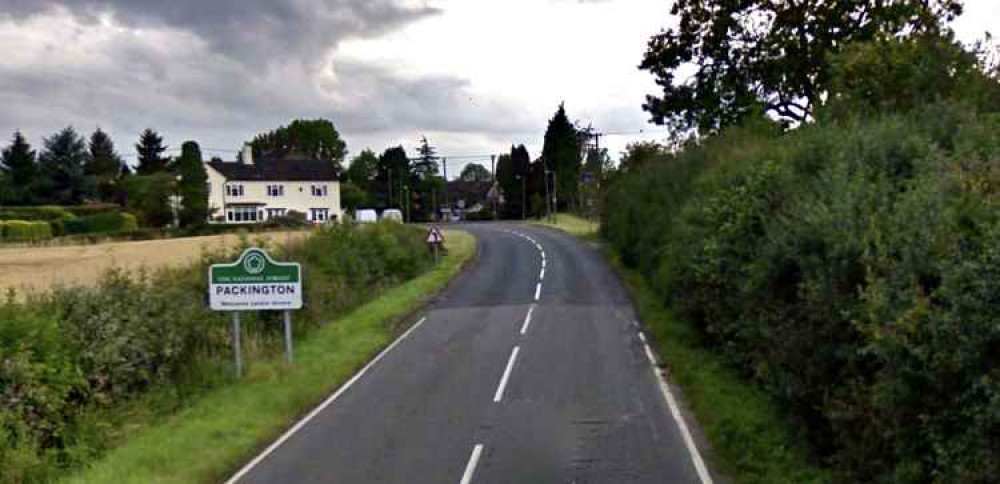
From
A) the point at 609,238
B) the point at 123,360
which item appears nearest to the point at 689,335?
the point at 123,360

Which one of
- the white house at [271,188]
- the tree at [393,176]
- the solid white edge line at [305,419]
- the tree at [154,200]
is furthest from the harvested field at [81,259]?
the tree at [393,176]

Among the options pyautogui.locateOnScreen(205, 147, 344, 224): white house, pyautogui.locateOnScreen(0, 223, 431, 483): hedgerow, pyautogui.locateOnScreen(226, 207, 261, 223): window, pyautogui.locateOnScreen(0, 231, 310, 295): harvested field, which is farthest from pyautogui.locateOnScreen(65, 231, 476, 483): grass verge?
pyautogui.locateOnScreen(205, 147, 344, 224): white house

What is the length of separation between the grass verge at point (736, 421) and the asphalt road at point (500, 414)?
480 millimetres

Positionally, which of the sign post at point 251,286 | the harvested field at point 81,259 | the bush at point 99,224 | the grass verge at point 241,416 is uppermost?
the bush at point 99,224

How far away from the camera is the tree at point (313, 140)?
459 feet

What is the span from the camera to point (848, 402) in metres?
8.16

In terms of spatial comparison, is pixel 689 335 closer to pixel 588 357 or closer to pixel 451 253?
pixel 588 357

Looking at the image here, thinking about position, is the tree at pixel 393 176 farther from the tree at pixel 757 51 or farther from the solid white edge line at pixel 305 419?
the solid white edge line at pixel 305 419

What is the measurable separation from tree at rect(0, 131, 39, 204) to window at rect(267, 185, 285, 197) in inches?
981

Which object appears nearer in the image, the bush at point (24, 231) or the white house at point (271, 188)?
the bush at point (24, 231)

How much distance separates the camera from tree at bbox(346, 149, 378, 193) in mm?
133125

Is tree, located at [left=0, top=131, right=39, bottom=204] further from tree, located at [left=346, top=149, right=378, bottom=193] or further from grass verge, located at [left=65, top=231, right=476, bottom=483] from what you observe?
grass verge, located at [left=65, top=231, right=476, bottom=483]

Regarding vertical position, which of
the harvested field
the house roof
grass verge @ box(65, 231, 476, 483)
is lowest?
grass verge @ box(65, 231, 476, 483)

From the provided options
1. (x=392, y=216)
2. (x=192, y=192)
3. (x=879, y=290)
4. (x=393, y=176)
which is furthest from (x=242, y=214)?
(x=879, y=290)
